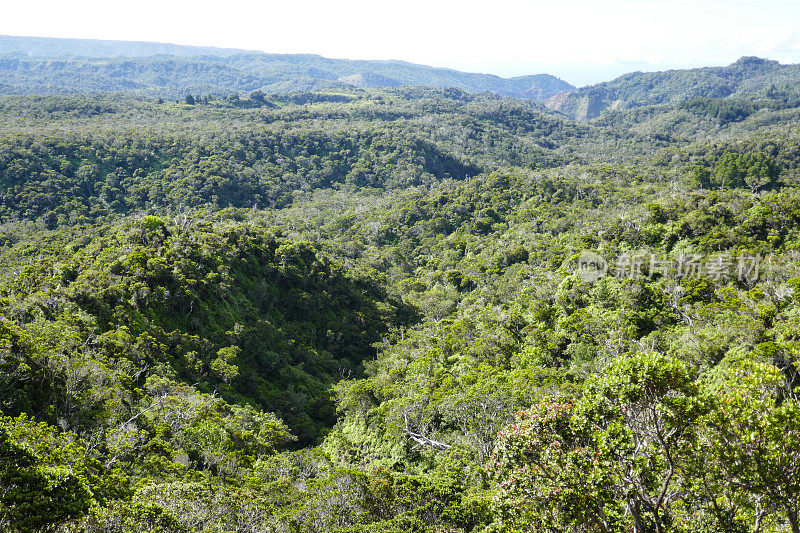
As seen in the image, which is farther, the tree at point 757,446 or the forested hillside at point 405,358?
the forested hillside at point 405,358

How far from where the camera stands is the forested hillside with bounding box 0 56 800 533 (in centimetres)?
930

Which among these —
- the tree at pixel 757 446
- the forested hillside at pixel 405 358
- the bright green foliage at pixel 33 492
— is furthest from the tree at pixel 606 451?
the bright green foliage at pixel 33 492

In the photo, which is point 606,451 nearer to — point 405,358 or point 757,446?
point 757,446

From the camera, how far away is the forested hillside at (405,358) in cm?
930

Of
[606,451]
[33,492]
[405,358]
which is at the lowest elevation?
[405,358]

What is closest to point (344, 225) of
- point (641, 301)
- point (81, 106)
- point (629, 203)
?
point (629, 203)

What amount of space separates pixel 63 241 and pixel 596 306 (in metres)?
55.8

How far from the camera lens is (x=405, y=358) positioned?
38.8 m

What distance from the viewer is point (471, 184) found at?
306 ft

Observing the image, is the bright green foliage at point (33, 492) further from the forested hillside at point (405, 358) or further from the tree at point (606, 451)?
the tree at point (606, 451)

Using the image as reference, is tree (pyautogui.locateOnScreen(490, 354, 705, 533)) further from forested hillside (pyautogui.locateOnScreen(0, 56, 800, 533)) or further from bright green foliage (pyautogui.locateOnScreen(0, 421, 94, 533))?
bright green foliage (pyautogui.locateOnScreen(0, 421, 94, 533))

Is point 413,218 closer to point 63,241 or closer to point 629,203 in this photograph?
point 629,203

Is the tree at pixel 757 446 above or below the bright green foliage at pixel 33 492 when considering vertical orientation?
above

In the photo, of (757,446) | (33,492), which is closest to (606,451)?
(757,446)
